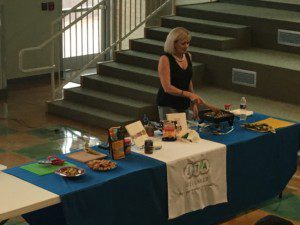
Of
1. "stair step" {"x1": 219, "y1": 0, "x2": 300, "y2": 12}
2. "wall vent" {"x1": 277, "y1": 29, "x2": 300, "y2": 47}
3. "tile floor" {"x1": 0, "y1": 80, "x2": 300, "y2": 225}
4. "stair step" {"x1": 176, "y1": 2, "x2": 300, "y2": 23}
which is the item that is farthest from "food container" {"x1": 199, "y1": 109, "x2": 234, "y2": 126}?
"stair step" {"x1": 219, "y1": 0, "x2": 300, "y2": 12}

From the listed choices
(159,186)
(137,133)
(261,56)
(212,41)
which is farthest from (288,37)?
(159,186)

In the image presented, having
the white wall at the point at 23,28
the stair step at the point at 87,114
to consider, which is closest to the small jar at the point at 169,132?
the stair step at the point at 87,114

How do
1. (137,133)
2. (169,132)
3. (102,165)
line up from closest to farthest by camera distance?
1. (102,165)
2. (137,133)
3. (169,132)

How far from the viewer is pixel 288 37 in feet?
30.6

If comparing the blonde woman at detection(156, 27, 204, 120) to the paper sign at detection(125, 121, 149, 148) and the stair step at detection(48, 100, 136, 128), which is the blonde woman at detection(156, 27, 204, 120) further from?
the stair step at detection(48, 100, 136, 128)

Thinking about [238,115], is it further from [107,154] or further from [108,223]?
[108,223]

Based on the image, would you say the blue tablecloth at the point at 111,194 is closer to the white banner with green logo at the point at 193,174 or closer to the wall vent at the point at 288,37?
A: the white banner with green logo at the point at 193,174

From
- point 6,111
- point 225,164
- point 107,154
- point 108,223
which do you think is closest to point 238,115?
point 225,164

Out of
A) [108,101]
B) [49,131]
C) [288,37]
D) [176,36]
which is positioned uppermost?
[176,36]

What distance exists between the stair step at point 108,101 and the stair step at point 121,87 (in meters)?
0.07

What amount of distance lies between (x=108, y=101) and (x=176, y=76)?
2.91 meters

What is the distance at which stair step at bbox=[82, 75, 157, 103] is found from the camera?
9148 mm

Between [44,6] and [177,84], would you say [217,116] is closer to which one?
[177,84]

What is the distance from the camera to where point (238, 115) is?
6629mm
